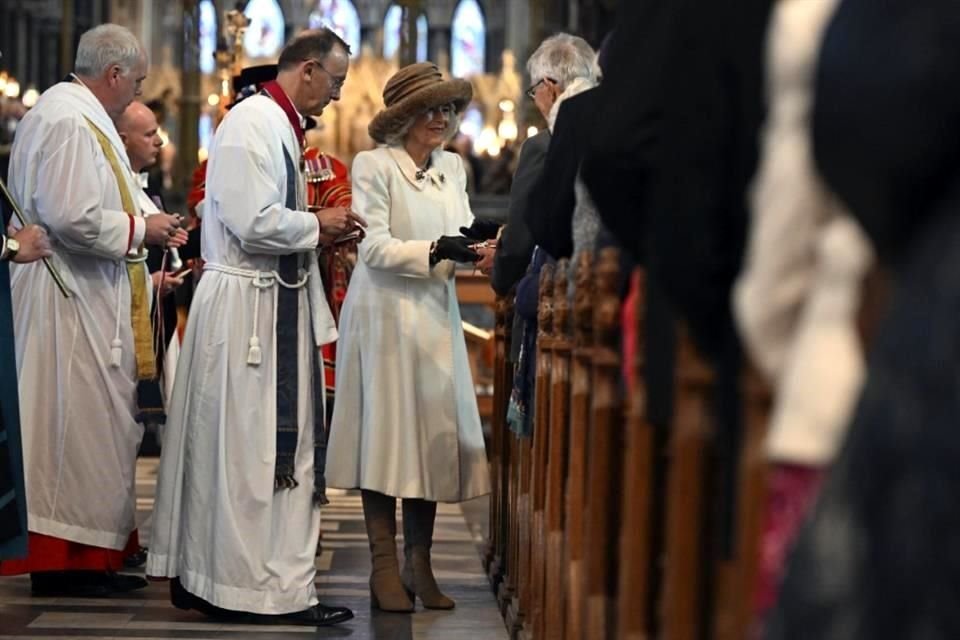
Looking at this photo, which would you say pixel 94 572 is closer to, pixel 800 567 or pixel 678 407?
pixel 678 407

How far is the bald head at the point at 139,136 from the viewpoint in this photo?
6711 mm

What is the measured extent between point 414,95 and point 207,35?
79.3ft

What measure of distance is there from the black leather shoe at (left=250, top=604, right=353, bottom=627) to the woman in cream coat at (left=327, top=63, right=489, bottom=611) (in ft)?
0.82

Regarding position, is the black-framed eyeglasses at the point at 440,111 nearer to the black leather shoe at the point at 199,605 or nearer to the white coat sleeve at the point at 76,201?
the white coat sleeve at the point at 76,201

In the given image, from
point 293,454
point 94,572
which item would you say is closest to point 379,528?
point 293,454

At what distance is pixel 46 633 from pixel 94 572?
79 centimetres

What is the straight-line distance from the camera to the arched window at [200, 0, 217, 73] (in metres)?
28.1

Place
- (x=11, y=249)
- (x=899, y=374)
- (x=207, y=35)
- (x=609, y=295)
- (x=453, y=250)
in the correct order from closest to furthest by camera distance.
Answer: (x=899, y=374) < (x=609, y=295) < (x=11, y=249) < (x=453, y=250) < (x=207, y=35)

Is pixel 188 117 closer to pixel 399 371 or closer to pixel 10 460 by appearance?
pixel 399 371

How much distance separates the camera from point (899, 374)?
1.43 m

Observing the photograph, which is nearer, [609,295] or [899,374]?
[899,374]

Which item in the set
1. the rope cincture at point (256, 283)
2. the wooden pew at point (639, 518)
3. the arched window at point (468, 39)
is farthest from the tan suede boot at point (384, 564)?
the arched window at point (468, 39)

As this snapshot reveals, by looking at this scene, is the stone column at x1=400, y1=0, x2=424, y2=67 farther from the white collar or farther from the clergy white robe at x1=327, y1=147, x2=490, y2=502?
the clergy white robe at x1=327, y1=147, x2=490, y2=502

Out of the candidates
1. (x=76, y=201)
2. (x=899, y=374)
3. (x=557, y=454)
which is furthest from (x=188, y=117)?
(x=899, y=374)
